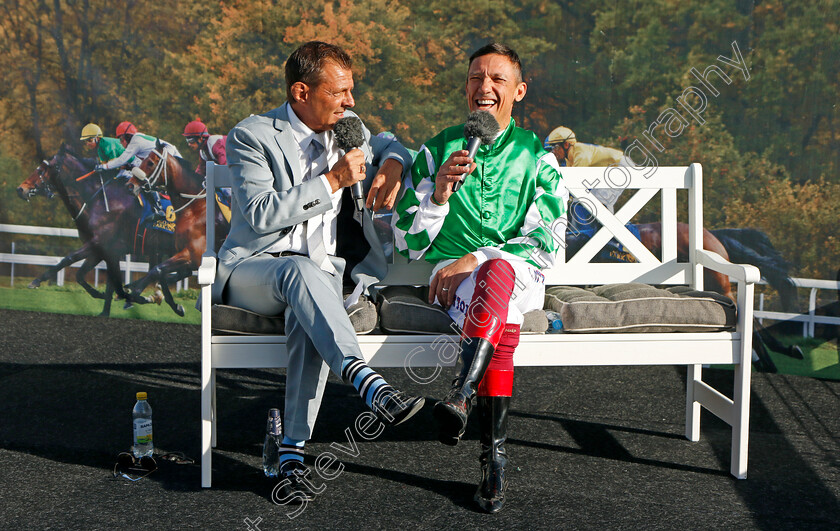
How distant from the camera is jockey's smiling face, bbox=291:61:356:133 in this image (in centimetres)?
296

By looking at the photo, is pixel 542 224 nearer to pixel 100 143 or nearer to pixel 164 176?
pixel 164 176

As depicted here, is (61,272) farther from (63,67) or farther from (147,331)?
(63,67)

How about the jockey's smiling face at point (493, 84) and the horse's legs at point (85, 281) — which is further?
the horse's legs at point (85, 281)

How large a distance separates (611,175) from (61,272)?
3865 millimetres

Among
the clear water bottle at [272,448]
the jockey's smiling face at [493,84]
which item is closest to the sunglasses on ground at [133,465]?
the clear water bottle at [272,448]

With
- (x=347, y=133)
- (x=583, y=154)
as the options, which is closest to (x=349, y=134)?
(x=347, y=133)

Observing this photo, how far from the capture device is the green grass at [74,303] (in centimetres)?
539

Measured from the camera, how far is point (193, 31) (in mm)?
5078

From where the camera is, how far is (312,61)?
116 inches

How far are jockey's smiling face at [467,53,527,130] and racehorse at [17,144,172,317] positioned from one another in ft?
9.74

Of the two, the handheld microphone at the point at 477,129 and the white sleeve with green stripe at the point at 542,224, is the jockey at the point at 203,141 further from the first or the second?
the handheld microphone at the point at 477,129

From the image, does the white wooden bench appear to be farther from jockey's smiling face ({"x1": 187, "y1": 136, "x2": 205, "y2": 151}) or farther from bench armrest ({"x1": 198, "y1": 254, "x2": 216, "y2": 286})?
jockey's smiling face ({"x1": 187, "y1": 136, "x2": 205, "y2": 151})

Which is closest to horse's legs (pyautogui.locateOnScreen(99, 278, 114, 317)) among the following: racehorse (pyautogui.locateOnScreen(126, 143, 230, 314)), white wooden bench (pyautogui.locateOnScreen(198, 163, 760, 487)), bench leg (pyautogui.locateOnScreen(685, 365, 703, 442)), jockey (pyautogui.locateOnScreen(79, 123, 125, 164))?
racehorse (pyautogui.locateOnScreen(126, 143, 230, 314))

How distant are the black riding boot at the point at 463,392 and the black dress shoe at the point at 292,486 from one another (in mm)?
514
